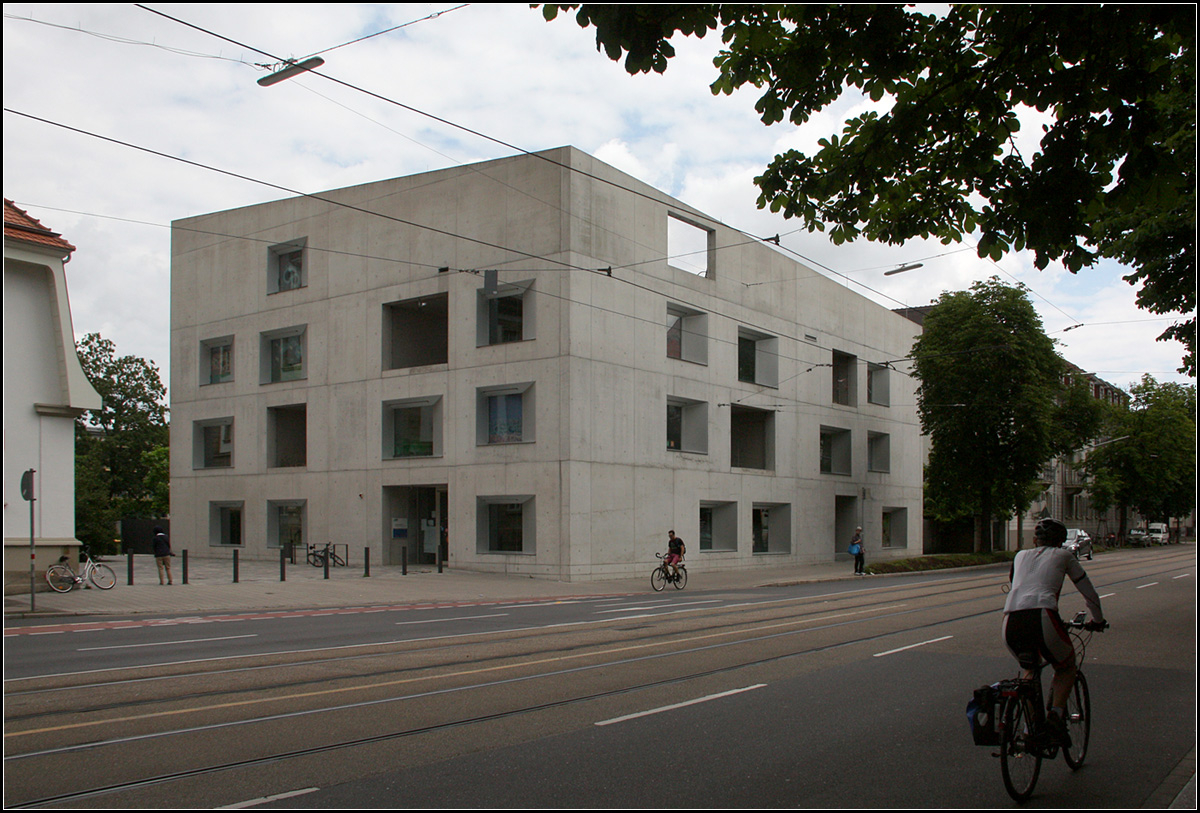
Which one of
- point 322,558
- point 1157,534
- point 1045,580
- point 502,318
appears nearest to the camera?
point 1045,580

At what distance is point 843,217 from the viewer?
10.2 meters

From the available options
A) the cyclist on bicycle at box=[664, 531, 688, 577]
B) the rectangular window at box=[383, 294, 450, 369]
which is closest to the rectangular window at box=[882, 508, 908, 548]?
the cyclist on bicycle at box=[664, 531, 688, 577]

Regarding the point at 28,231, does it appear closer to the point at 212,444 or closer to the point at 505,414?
the point at 505,414

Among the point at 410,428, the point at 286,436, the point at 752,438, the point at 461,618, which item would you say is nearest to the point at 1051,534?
the point at 461,618

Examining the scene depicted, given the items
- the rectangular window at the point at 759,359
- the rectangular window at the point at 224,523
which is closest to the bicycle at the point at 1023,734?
the rectangular window at the point at 759,359

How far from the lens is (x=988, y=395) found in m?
44.6

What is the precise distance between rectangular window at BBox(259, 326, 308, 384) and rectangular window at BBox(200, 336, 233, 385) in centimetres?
217

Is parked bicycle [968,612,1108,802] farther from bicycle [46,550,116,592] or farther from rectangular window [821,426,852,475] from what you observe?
rectangular window [821,426,852,475]

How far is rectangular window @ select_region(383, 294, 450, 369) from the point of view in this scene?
34.6 m

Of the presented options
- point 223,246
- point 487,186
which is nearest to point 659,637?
point 487,186

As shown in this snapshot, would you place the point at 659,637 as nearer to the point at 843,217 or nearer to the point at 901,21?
the point at 843,217

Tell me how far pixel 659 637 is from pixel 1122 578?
81.2 ft

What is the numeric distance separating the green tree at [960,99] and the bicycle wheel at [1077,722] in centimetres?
400

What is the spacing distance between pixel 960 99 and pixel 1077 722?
17.6 ft
